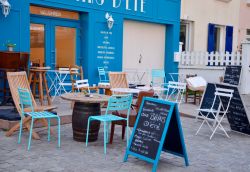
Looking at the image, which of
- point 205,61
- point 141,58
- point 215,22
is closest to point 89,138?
point 141,58

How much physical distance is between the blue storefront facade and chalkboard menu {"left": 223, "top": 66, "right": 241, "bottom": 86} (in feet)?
10.6

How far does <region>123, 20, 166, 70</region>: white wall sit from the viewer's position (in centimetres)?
1269

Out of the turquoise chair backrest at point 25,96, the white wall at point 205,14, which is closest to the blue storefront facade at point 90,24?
the white wall at point 205,14

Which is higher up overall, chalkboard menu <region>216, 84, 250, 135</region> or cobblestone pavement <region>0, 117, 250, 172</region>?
chalkboard menu <region>216, 84, 250, 135</region>

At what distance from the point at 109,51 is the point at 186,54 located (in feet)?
13.1

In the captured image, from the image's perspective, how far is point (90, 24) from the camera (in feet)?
35.8

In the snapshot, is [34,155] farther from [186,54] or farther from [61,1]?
[186,54]

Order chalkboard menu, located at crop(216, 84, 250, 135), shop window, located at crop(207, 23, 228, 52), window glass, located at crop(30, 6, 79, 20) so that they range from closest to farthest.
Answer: chalkboard menu, located at crop(216, 84, 250, 135) → window glass, located at crop(30, 6, 79, 20) → shop window, located at crop(207, 23, 228, 52)

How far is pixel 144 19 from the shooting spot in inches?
505

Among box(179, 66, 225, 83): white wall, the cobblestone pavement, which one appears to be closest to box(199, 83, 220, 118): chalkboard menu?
the cobblestone pavement

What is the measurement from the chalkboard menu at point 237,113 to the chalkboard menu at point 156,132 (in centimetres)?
243

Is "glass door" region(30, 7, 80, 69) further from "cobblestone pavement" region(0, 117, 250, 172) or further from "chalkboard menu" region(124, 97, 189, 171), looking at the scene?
"chalkboard menu" region(124, 97, 189, 171)

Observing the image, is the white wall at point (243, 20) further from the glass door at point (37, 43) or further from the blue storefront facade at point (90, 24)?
the glass door at point (37, 43)

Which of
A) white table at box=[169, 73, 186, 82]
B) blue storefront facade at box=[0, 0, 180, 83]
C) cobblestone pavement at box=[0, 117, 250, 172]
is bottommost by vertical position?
cobblestone pavement at box=[0, 117, 250, 172]
